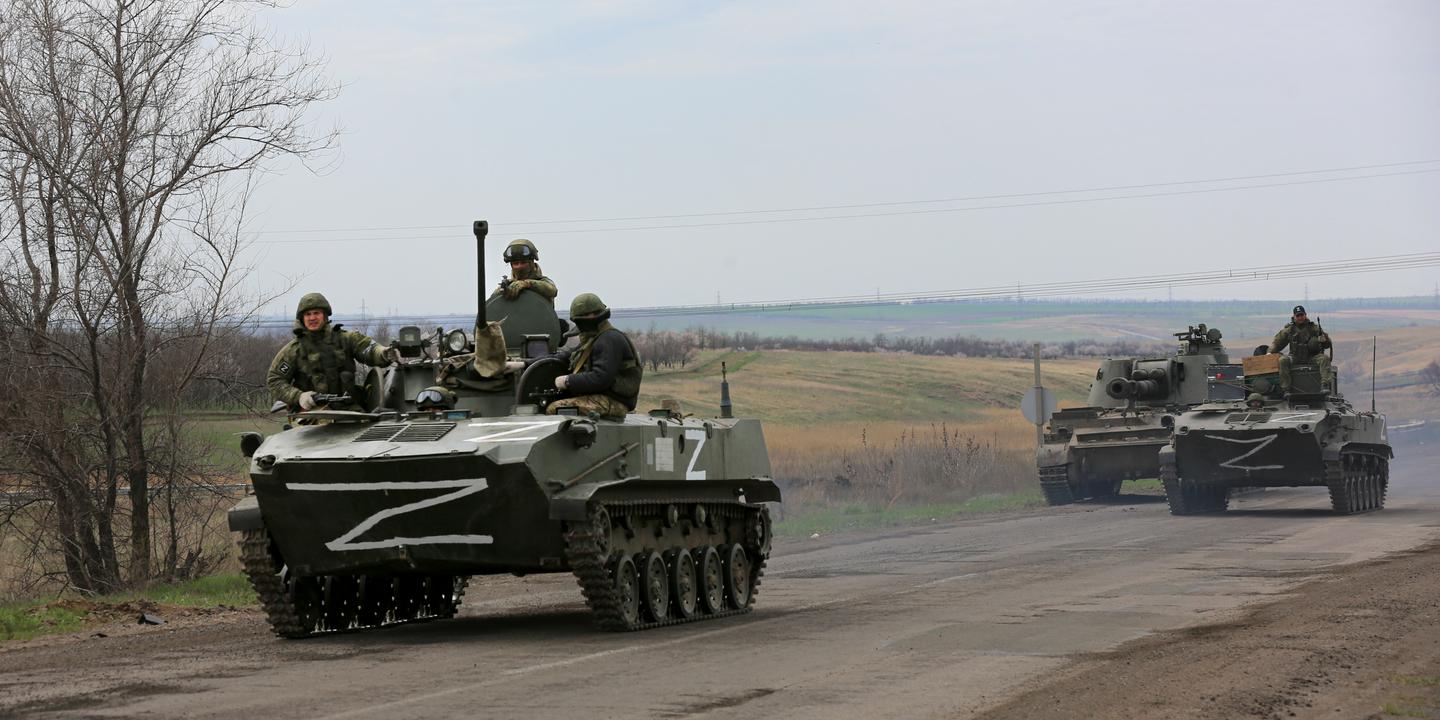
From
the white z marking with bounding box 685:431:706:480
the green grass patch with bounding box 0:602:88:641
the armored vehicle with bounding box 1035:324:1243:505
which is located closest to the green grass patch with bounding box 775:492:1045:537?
the armored vehicle with bounding box 1035:324:1243:505

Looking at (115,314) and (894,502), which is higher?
(115,314)

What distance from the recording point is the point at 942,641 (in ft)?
42.9

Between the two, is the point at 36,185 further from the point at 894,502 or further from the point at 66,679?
the point at 894,502

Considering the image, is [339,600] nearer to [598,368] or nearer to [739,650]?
[598,368]

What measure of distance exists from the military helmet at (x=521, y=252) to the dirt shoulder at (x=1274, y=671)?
6.14 m

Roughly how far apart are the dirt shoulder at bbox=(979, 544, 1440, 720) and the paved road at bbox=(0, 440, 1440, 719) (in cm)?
38

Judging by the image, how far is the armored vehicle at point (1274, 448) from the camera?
31.1m

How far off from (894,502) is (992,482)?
466cm

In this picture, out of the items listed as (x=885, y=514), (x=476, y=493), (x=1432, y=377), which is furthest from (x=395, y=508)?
(x=1432, y=377)

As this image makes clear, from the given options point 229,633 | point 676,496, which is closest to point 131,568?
point 229,633

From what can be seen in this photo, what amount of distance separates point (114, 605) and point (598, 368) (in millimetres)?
5722

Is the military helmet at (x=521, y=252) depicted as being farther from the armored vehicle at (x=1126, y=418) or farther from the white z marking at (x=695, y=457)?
the armored vehicle at (x=1126, y=418)

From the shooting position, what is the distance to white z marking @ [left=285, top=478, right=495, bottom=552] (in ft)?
43.2

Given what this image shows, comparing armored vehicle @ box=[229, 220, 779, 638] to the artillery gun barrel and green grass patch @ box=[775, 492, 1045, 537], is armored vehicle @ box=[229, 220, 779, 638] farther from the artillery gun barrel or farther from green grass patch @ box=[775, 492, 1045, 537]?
the artillery gun barrel
